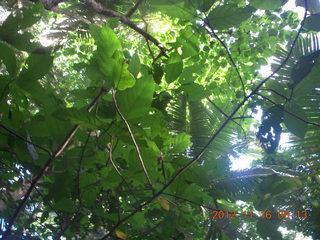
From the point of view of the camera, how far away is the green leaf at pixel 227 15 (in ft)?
2.93

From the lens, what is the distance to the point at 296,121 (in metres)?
0.93

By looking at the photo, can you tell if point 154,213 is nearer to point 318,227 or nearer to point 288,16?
point 318,227

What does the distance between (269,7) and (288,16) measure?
2.09m

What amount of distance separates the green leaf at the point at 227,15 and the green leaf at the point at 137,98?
0.40 metres

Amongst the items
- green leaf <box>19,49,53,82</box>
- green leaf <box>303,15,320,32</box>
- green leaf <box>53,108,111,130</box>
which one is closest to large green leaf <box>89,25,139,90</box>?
green leaf <box>53,108,111,130</box>

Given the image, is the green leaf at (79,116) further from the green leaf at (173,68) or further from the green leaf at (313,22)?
the green leaf at (313,22)

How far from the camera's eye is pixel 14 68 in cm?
79

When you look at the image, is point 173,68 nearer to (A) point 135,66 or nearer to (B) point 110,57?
(A) point 135,66

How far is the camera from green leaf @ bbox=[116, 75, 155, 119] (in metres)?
0.67

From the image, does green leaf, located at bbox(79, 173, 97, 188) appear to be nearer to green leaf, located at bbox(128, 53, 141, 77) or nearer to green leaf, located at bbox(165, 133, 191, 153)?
green leaf, located at bbox(165, 133, 191, 153)

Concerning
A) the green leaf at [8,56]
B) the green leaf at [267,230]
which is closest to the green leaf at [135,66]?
the green leaf at [8,56]

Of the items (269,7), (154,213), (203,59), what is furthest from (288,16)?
(154,213)

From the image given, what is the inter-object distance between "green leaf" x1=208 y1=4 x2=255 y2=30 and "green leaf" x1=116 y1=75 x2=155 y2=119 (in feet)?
1.32

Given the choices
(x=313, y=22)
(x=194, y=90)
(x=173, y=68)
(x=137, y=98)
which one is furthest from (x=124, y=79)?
(x=313, y=22)
